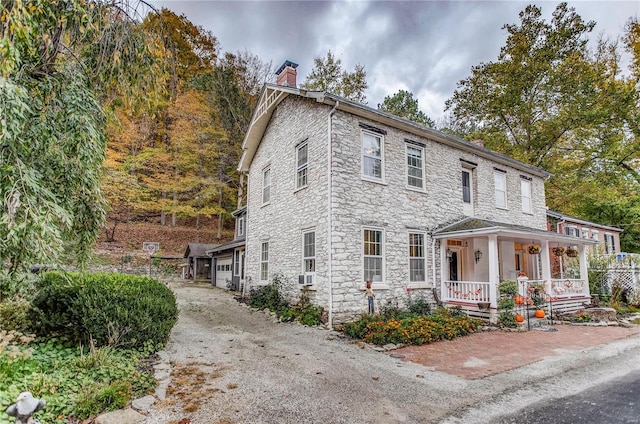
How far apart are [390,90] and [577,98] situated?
13.2 m

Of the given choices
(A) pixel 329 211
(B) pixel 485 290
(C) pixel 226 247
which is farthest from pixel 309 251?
(C) pixel 226 247

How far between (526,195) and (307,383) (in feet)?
48.7

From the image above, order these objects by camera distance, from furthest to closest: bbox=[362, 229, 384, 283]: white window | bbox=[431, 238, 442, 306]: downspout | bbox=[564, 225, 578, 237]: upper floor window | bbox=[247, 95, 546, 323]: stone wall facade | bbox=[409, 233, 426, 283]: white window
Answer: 1. bbox=[564, 225, 578, 237]: upper floor window
2. bbox=[431, 238, 442, 306]: downspout
3. bbox=[409, 233, 426, 283]: white window
4. bbox=[362, 229, 384, 283]: white window
5. bbox=[247, 95, 546, 323]: stone wall facade

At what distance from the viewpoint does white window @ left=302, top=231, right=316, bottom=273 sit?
1023 cm

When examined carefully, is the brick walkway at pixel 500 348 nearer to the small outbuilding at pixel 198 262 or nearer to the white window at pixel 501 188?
the white window at pixel 501 188

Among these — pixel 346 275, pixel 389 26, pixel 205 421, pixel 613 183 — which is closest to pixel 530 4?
pixel 613 183

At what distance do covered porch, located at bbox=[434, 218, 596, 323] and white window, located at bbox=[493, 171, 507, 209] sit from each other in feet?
5.40

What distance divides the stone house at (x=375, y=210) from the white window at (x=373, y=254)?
31 mm

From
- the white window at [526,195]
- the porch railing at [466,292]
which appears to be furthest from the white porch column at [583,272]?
the porch railing at [466,292]

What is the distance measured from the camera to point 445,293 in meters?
11.2

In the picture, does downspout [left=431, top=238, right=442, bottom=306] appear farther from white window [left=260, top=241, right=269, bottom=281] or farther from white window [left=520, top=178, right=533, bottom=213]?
white window [left=520, top=178, right=533, bottom=213]

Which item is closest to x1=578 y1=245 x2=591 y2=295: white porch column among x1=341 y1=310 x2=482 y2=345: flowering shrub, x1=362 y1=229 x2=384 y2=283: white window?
x1=341 y1=310 x2=482 y2=345: flowering shrub

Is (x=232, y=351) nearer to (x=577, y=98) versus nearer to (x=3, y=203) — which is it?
(x=3, y=203)

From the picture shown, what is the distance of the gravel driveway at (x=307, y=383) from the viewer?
4012 mm
